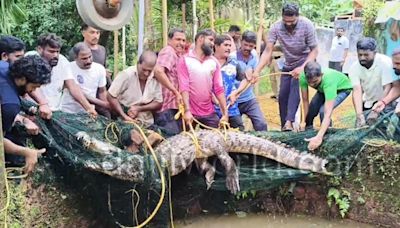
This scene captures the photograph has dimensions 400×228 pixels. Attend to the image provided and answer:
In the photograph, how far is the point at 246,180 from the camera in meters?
5.22

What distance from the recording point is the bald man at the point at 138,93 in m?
5.37

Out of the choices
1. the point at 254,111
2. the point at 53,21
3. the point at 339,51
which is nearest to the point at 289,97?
the point at 254,111

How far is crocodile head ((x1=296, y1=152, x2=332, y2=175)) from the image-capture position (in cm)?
533

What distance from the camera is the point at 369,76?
560 centimetres

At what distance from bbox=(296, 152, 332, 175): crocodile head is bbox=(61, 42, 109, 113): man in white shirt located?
191 centimetres

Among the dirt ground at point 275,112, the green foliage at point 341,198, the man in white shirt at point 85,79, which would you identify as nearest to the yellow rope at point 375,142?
the green foliage at point 341,198

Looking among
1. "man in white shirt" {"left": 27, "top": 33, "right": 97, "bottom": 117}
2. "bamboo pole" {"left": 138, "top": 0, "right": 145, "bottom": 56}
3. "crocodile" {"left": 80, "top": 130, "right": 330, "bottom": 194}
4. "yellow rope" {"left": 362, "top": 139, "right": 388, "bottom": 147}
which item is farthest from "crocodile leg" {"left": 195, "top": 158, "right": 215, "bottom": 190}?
"bamboo pole" {"left": 138, "top": 0, "right": 145, "bottom": 56}

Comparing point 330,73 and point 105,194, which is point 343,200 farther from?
point 105,194

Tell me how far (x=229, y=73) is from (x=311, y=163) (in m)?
1.33

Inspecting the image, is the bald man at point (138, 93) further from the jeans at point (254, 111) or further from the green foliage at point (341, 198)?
the green foliage at point (341, 198)

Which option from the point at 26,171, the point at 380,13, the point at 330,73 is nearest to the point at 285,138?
the point at 330,73

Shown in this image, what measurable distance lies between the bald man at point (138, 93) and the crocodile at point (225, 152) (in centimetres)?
45

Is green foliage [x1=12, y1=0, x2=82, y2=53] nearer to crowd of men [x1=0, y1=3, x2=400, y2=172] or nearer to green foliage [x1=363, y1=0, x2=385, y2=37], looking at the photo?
crowd of men [x1=0, y1=3, x2=400, y2=172]

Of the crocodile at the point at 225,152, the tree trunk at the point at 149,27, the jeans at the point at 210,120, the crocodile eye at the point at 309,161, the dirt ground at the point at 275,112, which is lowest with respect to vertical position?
the dirt ground at the point at 275,112
